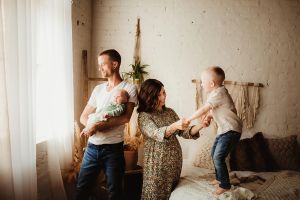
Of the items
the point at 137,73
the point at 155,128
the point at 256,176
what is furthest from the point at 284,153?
the point at 137,73

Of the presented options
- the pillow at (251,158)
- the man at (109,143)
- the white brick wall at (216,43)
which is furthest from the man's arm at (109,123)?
the white brick wall at (216,43)

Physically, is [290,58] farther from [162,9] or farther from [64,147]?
[64,147]

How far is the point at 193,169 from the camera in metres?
3.29

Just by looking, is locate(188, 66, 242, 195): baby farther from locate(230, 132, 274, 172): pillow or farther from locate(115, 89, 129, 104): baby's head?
locate(230, 132, 274, 172): pillow

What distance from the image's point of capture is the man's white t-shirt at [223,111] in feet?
8.06

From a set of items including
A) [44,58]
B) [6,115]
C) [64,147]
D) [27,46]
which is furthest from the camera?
[64,147]

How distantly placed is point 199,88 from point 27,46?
2185 mm

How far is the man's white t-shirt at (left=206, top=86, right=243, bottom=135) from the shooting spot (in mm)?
2457

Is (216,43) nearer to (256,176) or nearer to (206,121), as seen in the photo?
(206,121)

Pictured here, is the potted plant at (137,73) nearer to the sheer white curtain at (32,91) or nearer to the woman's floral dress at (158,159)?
the sheer white curtain at (32,91)

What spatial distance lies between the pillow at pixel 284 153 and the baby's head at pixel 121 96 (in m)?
1.94

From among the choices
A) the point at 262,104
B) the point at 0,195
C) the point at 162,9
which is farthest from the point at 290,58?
the point at 0,195

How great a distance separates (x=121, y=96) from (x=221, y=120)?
0.87 m

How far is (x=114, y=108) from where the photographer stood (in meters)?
Answer: 2.33
